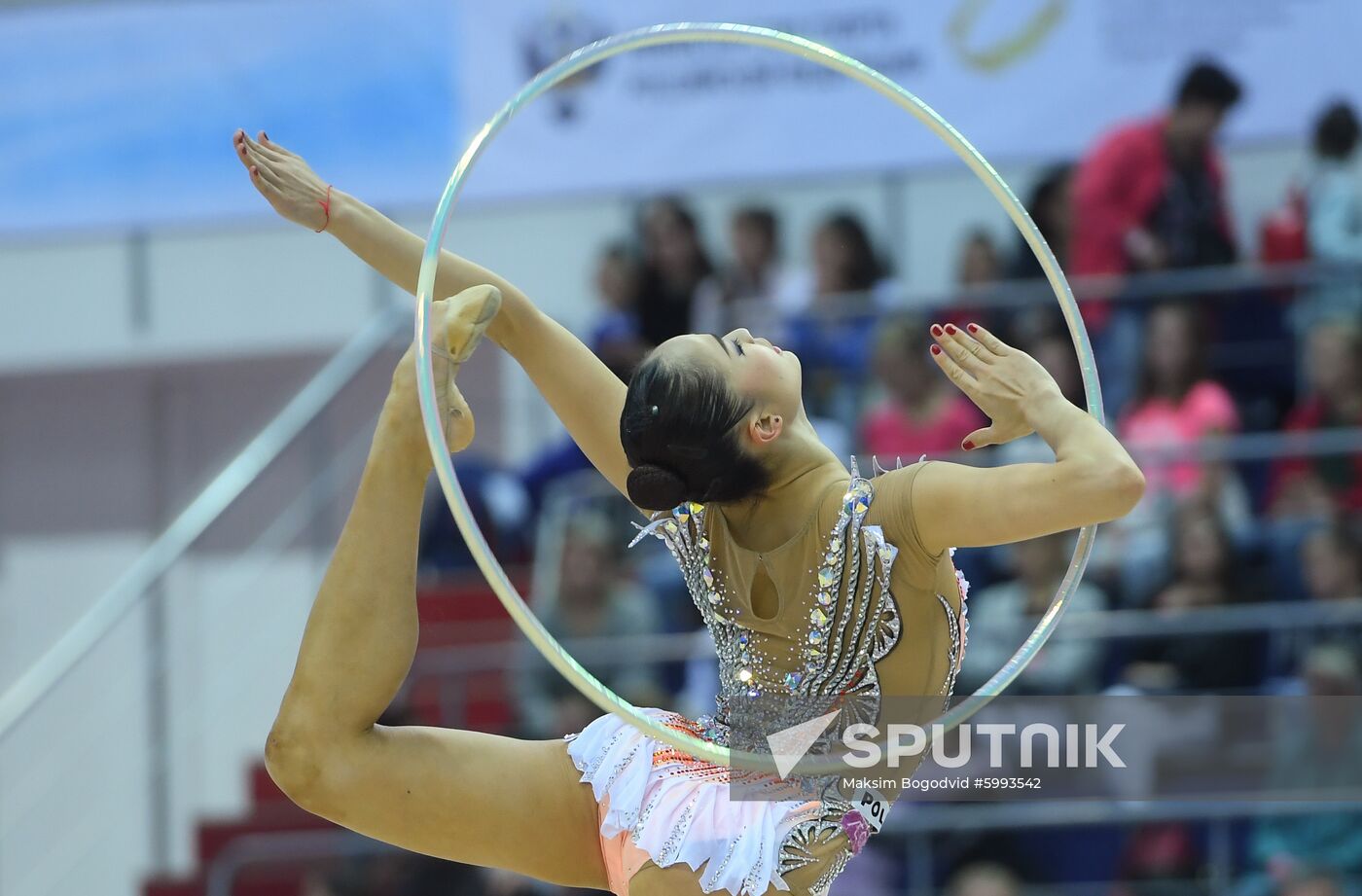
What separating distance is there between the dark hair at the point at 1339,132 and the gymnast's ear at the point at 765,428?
11.7 ft

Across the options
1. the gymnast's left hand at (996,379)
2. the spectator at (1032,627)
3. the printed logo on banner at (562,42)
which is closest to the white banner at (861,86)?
the printed logo on banner at (562,42)

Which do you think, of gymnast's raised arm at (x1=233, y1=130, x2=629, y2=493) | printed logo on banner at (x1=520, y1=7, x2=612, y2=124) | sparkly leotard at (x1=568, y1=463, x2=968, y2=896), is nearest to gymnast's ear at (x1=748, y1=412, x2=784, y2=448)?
sparkly leotard at (x1=568, y1=463, x2=968, y2=896)

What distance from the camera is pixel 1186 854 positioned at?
458cm

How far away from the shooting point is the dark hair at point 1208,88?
17.7 feet

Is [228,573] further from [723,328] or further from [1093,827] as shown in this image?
[1093,827]

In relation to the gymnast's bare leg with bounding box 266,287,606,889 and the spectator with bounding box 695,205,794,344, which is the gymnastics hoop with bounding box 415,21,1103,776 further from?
the spectator with bounding box 695,205,794,344

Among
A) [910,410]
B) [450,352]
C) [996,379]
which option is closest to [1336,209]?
[910,410]

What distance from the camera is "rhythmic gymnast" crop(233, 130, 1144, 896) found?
227 cm

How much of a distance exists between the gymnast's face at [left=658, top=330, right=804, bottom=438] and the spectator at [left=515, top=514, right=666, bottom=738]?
2763mm

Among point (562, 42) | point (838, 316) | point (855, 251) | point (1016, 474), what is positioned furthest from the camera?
point (562, 42)

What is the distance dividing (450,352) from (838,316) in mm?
3373

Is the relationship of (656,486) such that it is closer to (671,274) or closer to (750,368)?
(750,368)

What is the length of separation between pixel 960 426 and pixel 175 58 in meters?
3.38

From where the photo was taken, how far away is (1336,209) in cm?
533
